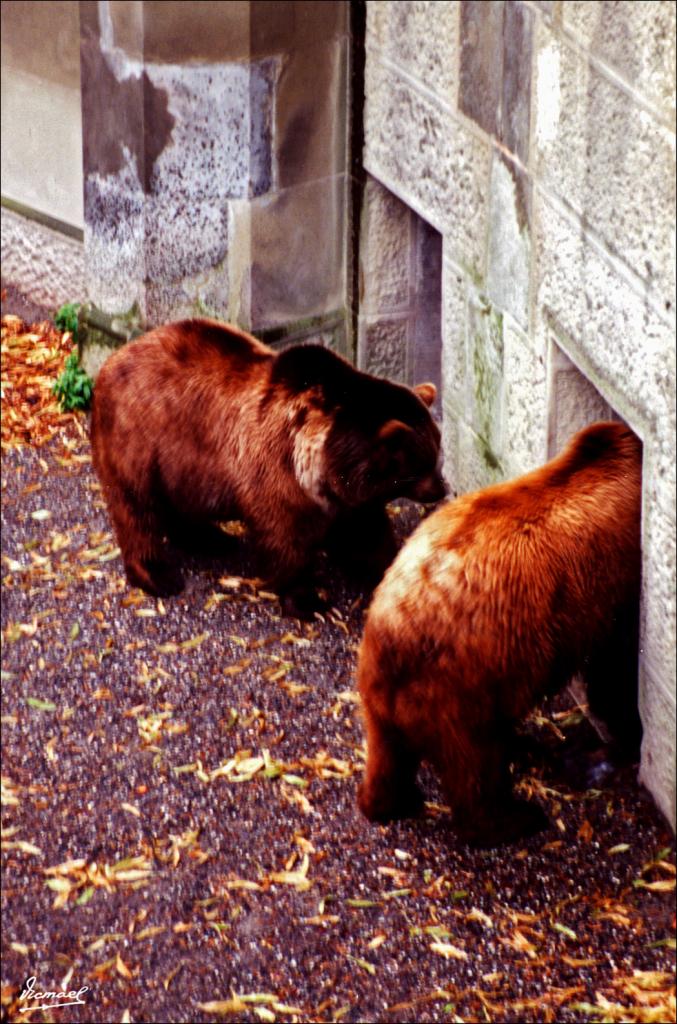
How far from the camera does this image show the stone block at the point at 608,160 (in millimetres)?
4781

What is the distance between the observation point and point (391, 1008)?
193 inches

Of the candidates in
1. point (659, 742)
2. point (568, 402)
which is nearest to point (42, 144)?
point (568, 402)

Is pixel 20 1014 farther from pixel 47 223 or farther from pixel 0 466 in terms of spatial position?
pixel 47 223

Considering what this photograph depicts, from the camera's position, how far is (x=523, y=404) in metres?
6.29

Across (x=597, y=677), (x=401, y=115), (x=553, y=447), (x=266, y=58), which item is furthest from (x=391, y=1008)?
(x=266, y=58)

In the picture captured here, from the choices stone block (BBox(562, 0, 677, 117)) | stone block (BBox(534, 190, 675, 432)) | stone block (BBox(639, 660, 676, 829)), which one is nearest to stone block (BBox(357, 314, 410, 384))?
stone block (BBox(534, 190, 675, 432))

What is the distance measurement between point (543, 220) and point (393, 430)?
1.01m

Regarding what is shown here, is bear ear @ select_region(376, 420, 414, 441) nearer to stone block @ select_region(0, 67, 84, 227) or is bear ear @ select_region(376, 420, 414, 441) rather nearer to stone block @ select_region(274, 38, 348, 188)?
stone block @ select_region(274, 38, 348, 188)

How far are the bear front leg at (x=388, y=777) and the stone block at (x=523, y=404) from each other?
125 centimetres

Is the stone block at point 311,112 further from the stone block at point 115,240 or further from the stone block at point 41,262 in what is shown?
the stone block at point 41,262

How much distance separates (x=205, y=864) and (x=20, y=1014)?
80cm

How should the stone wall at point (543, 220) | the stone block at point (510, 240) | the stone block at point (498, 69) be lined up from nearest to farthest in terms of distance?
1. the stone wall at point (543, 220)
2. the stone block at point (498, 69)
3. the stone block at point (510, 240)

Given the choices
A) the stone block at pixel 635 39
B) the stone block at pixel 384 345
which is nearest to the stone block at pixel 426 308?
the stone block at pixel 384 345

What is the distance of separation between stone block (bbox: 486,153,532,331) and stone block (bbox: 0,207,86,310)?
3.68 metres
